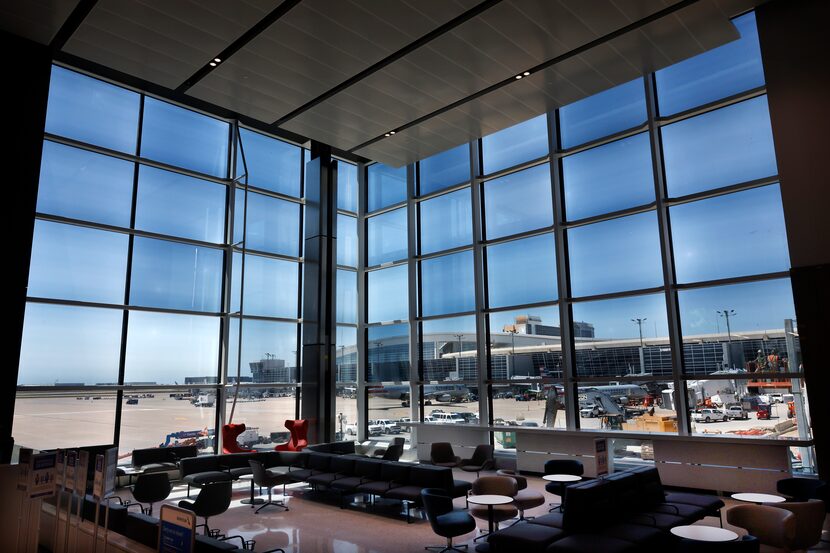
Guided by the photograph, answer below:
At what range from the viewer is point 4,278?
788 centimetres

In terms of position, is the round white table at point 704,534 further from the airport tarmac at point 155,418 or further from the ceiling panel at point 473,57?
the ceiling panel at point 473,57

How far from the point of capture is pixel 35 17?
730 centimetres

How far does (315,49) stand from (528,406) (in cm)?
762

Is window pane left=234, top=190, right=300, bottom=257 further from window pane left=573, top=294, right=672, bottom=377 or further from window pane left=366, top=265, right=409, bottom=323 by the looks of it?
window pane left=573, top=294, right=672, bottom=377

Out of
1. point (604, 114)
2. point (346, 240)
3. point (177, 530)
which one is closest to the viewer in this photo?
point (177, 530)

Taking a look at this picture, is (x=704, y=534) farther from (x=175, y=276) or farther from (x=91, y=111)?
(x=91, y=111)

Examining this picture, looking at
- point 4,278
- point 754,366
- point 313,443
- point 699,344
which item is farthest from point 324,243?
point 754,366

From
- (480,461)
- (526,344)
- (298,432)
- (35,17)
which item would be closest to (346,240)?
(298,432)

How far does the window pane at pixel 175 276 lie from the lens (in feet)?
33.5

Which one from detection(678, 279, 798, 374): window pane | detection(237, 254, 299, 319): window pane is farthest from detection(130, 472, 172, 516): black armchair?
detection(678, 279, 798, 374): window pane

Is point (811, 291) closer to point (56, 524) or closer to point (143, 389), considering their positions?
point (56, 524)

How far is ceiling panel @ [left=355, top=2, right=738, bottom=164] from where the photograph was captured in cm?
762

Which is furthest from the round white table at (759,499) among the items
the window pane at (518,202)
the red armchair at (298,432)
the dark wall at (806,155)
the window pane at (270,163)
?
the window pane at (270,163)

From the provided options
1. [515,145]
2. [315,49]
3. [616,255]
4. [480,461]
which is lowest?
[480,461]
